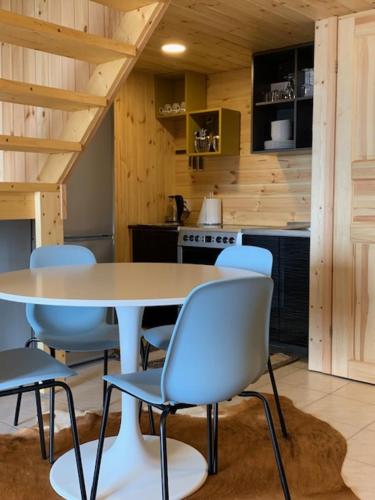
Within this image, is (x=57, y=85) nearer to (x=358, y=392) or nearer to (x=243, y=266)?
(x=243, y=266)

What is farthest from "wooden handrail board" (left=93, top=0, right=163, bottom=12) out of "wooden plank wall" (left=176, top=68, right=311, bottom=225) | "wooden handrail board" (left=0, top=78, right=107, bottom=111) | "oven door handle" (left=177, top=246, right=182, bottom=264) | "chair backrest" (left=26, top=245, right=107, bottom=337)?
"oven door handle" (left=177, top=246, right=182, bottom=264)

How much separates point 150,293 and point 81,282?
14.8 inches

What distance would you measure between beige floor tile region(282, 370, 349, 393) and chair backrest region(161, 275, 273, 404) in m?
1.74

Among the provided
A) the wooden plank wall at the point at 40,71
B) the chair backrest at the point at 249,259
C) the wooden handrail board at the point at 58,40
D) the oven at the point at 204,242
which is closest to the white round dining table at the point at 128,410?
the chair backrest at the point at 249,259

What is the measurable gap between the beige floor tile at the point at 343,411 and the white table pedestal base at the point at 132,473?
0.84 m

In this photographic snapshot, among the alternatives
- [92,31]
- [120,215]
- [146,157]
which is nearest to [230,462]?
[92,31]

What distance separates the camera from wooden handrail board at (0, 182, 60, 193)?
3.05 m

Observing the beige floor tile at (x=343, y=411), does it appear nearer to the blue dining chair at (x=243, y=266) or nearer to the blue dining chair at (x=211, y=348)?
the blue dining chair at (x=243, y=266)

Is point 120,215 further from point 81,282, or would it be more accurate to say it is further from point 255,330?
point 255,330

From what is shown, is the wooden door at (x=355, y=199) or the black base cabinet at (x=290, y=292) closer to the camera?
the wooden door at (x=355, y=199)

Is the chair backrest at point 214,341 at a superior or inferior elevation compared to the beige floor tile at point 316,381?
superior

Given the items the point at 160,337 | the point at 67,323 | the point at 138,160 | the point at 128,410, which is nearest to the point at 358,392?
the point at 160,337

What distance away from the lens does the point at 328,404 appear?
10.4ft

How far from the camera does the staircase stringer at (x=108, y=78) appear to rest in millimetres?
2865
